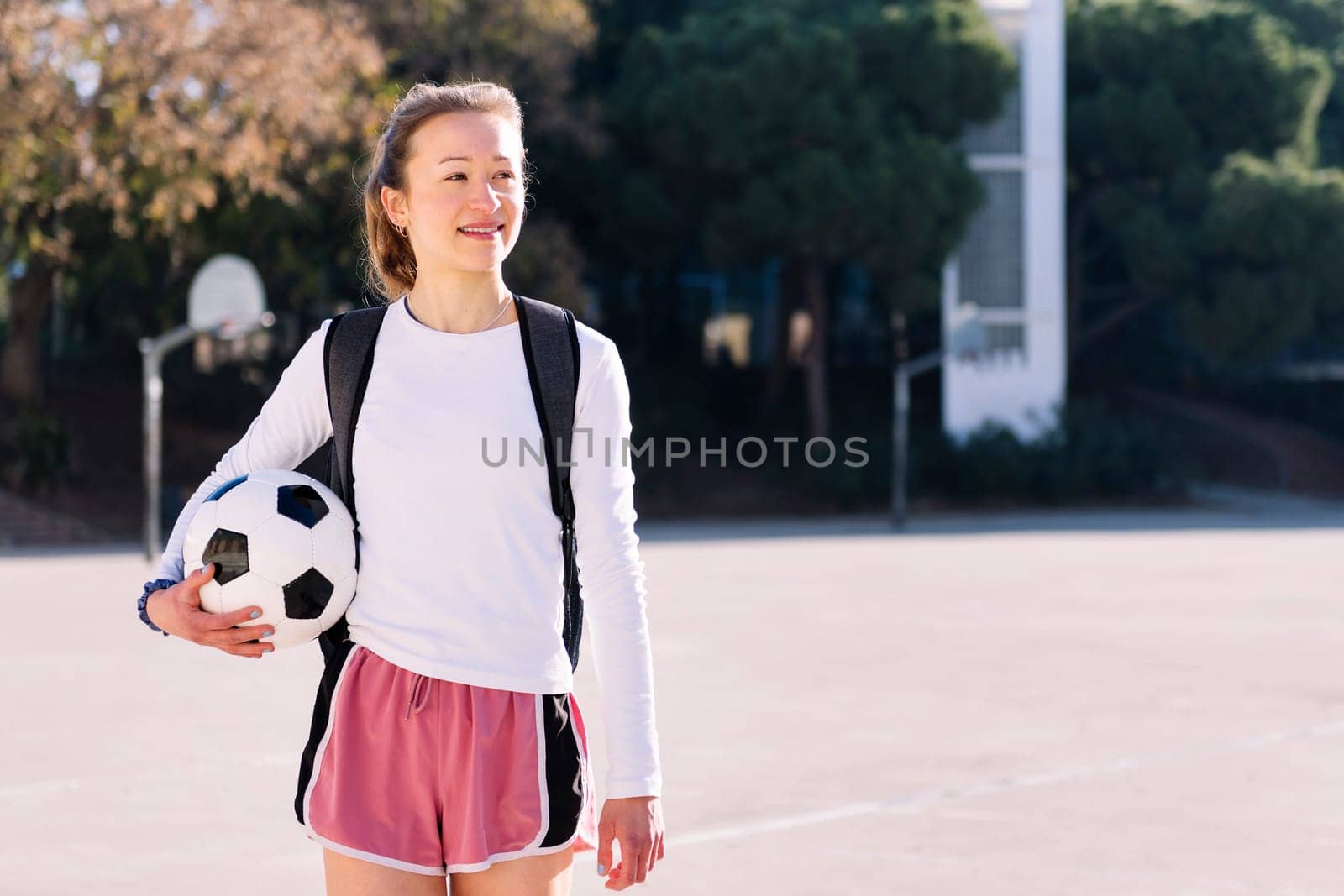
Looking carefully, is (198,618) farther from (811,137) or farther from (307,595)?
(811,137)

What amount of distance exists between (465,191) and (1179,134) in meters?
39.0

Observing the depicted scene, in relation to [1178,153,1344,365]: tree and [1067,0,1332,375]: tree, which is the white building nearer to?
[1067,0,1332,375]: tree

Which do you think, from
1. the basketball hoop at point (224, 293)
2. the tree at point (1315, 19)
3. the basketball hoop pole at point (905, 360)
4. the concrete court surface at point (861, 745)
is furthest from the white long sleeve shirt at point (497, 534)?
the tree at point (1315, 19)

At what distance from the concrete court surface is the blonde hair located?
3203 millimetres

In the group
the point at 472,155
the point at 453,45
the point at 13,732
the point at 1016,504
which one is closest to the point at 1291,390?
the point at 1016,504

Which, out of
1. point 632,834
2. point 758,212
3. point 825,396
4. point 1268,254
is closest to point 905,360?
point 825,396

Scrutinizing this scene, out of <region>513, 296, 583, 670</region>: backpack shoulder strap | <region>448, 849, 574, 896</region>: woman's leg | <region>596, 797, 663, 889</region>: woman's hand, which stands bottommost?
<region>448, 849, 574, 896</region>: woman's leg

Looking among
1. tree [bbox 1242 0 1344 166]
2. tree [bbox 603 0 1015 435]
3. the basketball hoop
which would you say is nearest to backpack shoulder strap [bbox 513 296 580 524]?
the basketball hoop

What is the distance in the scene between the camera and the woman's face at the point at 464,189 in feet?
10.4

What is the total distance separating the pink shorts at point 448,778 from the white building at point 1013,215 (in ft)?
116

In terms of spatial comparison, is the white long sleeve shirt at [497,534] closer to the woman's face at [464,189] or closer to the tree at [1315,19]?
the woman's face at [464,189]

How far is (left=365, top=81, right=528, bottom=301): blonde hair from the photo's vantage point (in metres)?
3.20

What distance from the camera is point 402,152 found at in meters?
3.26

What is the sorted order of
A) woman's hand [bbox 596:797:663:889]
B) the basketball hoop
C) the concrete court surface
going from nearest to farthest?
woman's hand [bbox 596:797:663:889] < the concrete court surface < the basketball hoop
